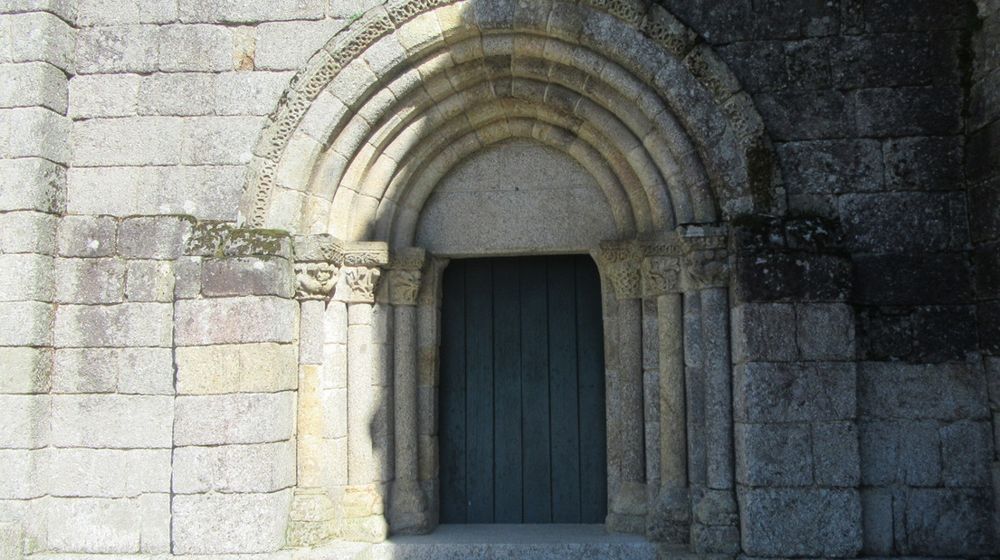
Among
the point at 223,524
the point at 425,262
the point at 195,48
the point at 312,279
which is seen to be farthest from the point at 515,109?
the point at 223,524

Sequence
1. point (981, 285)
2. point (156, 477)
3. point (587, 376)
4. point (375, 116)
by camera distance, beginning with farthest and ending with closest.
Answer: point (587, 376) < point (375, 116) < point (156, 477) < point (981, 285)

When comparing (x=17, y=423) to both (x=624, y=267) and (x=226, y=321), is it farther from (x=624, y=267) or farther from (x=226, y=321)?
(x=624, y=267)

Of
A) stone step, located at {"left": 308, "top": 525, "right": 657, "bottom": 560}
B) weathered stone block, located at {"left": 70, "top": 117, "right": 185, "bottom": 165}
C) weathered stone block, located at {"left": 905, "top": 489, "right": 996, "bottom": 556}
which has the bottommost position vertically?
stone step, located at {"left": 308, "top": 525, "right": 657, "bottom": 560}

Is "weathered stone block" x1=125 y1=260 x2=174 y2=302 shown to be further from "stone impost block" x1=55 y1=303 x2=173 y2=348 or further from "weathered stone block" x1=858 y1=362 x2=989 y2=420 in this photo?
"weathered stone block" x1=858 y1=362 x2=989 y2=420

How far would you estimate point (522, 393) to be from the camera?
5.66 meters

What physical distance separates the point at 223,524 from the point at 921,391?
3937 mm

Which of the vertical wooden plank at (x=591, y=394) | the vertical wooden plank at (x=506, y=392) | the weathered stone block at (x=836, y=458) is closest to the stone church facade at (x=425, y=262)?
the weathered stone block at (x=836, y=458)

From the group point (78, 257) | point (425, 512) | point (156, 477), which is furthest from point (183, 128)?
point (425, 512)

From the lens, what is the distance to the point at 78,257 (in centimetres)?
494

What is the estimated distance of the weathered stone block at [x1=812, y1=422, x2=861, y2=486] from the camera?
4.38 meters

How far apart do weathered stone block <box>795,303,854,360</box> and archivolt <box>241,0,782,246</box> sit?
2.12 ft

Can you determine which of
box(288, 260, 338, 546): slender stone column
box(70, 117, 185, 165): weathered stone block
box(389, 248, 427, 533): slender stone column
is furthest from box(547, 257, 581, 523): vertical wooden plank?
box(70, 117, 185, 165): weathered stone block

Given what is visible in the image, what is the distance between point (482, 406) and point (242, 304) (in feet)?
5.98

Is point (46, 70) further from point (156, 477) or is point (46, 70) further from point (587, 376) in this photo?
point (587, 376)
